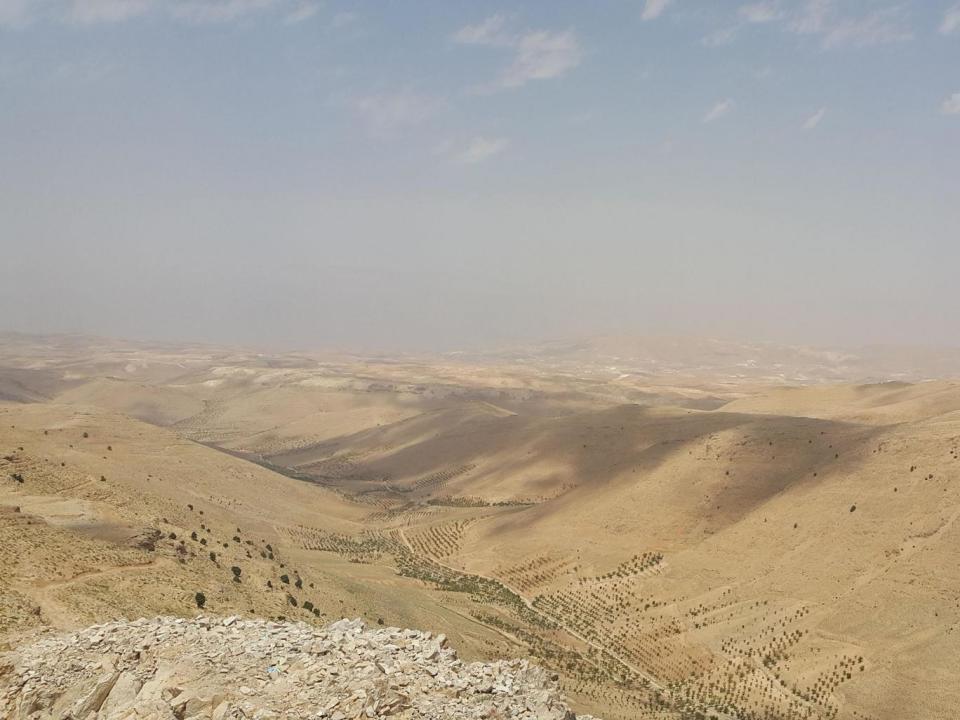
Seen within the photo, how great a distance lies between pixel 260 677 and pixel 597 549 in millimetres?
31176

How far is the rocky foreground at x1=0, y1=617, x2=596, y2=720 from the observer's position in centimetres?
993

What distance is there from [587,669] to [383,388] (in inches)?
4458

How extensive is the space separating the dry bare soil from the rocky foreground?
293cm

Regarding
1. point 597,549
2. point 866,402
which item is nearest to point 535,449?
point 597,549

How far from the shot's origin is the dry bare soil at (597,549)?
2194cm

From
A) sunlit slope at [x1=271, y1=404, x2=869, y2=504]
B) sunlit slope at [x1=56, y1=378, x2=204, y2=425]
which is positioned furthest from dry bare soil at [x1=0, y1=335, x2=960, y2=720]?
sunlit slope at [x1=56, y1=378, x2=204, y2=425]

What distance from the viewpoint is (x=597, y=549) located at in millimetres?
39406

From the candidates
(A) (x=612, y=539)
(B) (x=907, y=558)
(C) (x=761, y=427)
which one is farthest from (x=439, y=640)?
(C) (x=761, y=427)

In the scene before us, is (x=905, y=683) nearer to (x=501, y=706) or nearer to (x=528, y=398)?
(x=501, y=706)

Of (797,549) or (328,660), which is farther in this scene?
(797,549)

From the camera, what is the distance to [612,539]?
4038 centimetres

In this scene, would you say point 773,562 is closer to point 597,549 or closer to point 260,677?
point 597,549

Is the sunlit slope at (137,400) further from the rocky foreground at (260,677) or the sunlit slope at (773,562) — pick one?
the rocky foreground at (260,677)

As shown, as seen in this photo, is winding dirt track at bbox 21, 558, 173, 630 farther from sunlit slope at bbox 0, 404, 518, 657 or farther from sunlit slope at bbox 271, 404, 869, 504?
sunlit slope at bbox 271, 404, 869, 504
